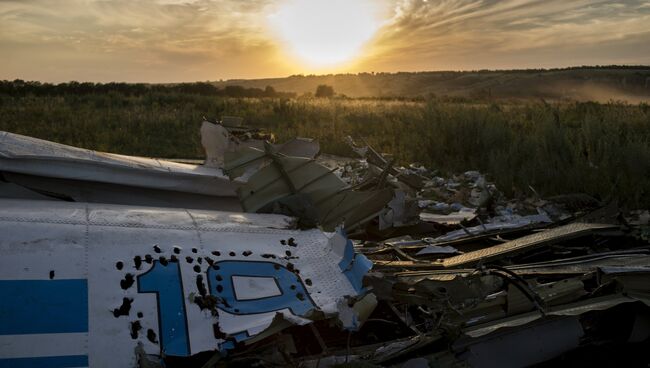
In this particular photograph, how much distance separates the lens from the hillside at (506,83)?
70.2m

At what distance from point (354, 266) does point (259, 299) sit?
652 mm

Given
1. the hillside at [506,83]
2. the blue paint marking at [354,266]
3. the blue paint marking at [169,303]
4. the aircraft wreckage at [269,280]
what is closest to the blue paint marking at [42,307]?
the aircraft wreckage at [269,280]

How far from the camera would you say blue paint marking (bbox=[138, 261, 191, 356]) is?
2.81 m

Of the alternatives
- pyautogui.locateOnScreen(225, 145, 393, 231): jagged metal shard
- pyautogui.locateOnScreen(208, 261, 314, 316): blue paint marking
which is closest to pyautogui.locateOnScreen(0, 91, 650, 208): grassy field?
pyautogui.locateOnScreen(225, 145, 393, 231): jagged metal shard

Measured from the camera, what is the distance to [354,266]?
348cm

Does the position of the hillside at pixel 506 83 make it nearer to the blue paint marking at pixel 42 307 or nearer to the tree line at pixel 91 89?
the tree line at pixel 91 89

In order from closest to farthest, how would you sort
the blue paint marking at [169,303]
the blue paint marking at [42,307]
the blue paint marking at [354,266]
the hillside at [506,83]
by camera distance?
1. the blue paint marking at [42,307]
2. the blue paint marking at [169,303]
3. the blue paint marking at [354,266]
4. the hillside at [506,83]

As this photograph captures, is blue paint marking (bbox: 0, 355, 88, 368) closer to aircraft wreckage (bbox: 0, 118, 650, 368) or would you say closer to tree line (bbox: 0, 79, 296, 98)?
aircraft wreckage (bbox: 0, 118, 650, 368)

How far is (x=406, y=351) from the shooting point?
304 cm

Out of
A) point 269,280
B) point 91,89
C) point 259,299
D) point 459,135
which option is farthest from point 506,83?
point 259,299

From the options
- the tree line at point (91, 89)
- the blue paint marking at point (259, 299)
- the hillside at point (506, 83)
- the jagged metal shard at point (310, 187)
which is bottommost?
the blue paint marking at point (259, 299)

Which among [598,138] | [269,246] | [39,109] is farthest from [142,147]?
[269,246]

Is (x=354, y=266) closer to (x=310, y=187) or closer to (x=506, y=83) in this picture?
(x=310, y=187)

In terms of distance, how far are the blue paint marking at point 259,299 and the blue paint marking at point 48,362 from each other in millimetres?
765
